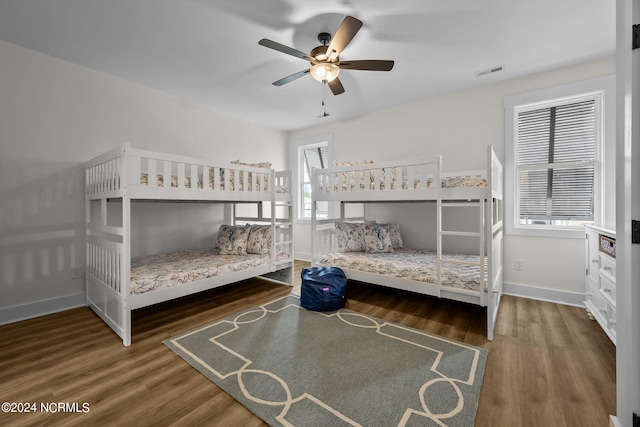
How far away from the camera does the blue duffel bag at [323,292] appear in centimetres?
268

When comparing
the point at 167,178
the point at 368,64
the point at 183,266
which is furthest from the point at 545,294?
the point at 167,178

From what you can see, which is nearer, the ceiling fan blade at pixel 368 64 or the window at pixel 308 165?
the ceiling fan blade at pixel 368 64

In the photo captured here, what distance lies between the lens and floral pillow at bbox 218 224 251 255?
346 centimetres

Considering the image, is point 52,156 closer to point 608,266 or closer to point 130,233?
point 130,233

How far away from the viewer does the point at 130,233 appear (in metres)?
2.57

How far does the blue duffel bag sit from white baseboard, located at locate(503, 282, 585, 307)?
213 cm

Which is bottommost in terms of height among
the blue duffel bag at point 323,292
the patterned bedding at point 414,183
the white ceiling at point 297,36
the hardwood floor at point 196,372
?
the hardwood floor at point 196,372

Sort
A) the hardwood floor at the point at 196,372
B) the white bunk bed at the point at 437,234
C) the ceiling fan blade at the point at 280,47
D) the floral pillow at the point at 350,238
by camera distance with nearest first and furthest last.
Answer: the hardwood floor at the point at 196,372, the ceiling fan blade at the point at 280,47, the white bunk bed at the point at 437,234, the floral pillow at the point at 350,238

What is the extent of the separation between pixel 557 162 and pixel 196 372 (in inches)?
159

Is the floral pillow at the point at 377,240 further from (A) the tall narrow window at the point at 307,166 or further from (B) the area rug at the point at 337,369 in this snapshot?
(A) the tall narrow window at the point at 307,166

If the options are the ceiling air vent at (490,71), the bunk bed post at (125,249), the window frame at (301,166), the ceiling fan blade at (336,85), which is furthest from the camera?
the window frame at (301,166)

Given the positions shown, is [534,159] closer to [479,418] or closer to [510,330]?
[510,330]

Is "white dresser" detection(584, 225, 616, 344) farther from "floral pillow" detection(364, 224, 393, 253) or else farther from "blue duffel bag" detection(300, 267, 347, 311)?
"blue duffel bag" detection(300, 267, 347, 311)

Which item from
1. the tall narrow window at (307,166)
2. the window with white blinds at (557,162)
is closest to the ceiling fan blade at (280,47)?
the window with white blinds at (557,162)
